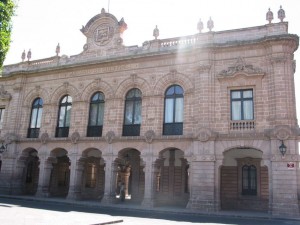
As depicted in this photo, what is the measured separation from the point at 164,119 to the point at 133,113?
94.3 inches

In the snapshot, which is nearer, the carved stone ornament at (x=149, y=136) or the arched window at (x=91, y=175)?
the carved stone ornament at (x=149, y=136)

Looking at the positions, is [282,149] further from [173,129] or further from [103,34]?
[103,34]

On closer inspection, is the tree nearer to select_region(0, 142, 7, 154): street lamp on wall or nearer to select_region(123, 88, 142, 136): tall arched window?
select_region(123, 88, 142, 136): tall arched window

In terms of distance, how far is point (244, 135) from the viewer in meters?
18.0

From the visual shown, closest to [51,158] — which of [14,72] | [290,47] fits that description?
[14,72]

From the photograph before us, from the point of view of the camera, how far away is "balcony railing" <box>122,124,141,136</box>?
21.5 metres

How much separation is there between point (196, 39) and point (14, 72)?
1541 cm

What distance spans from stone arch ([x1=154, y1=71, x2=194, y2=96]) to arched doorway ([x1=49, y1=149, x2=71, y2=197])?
9.55m

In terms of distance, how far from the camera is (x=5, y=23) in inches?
504

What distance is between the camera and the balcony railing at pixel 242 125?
18.3 meters

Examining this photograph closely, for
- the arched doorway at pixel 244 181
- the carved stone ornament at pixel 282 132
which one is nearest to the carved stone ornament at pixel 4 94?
the arched doorway at pixel 244 181

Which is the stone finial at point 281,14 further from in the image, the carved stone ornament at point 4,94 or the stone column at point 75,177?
the carved stone ornament at point 4,94

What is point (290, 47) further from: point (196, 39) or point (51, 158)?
point (51, 158)

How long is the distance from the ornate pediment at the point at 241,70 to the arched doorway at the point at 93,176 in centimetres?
1146
